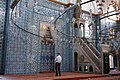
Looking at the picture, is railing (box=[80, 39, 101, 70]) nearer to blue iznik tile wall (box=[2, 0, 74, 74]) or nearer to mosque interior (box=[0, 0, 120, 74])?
mosque interior (box=[0, 0, 120, 74])

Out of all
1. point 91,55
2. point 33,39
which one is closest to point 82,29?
point 91,55

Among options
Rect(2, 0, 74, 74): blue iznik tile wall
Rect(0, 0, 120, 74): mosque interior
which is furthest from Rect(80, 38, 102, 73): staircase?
Rect(2, 0, 74, 74): blue iznik tile wall

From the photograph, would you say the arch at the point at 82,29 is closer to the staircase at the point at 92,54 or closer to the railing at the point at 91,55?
the staircase at the point at 92,54

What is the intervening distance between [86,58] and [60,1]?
4.49m

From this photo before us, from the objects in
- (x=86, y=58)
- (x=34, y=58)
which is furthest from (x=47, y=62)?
(x=86, y=58)

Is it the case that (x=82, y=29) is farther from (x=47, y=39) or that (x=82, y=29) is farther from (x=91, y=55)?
(x=47, y=39)

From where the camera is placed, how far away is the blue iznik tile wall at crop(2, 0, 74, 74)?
10164 millimetres

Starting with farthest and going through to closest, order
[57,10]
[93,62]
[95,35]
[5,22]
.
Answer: [95,35] < [57,10] < [93,62] < [5,22]

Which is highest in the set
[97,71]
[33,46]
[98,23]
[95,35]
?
[98,23]

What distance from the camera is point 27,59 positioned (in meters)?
10.7

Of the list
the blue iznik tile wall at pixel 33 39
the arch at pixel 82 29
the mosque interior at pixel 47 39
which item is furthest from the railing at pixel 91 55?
the arch at pixel 82 29

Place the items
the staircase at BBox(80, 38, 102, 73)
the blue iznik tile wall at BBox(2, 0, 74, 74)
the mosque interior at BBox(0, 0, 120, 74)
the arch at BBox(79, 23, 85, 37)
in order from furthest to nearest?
the arch at BBox(79, 23, 85, 37)
the staircase at BBox(80, 38, 102, 73)
the blue iznik tile wall at BBox(2, 0, 74, 74)
the mosque interior at BBox(0, 0, 120, 74)

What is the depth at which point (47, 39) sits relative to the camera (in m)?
11.2

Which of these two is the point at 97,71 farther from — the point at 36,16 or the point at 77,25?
the point at 36,16
